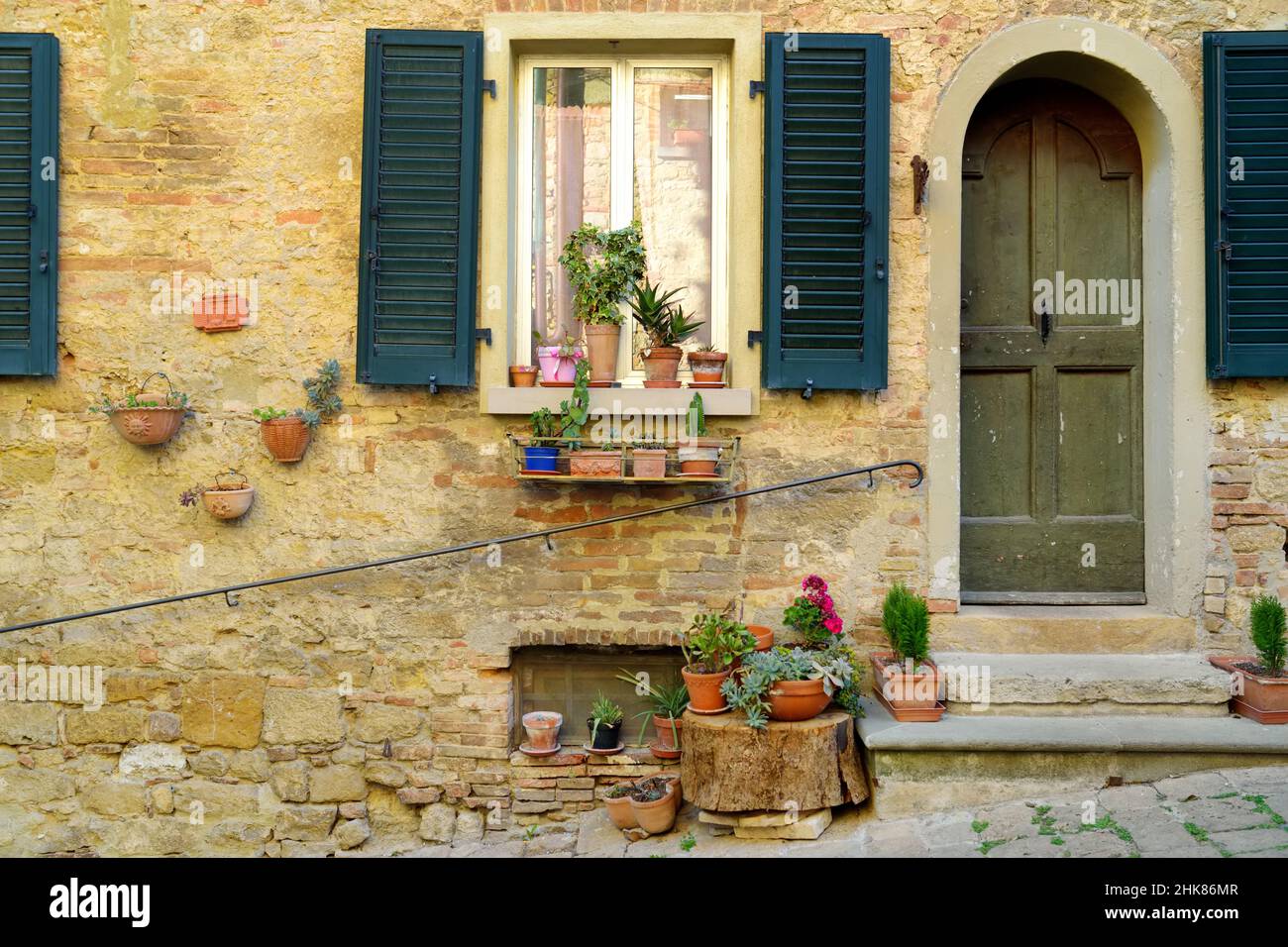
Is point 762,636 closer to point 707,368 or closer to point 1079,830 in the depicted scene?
point 707,368

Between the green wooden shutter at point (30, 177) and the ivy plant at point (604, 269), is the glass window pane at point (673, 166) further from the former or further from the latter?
the green wooden shutter at point (30, 177)

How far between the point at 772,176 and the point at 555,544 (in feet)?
6.25

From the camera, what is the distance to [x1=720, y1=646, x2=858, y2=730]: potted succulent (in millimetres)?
4516

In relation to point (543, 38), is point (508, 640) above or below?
below

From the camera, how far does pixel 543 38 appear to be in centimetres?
506

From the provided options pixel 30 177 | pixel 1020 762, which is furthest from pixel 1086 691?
pixel 30 177

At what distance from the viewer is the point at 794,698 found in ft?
14.8

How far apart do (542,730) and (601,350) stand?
1747 millimetres

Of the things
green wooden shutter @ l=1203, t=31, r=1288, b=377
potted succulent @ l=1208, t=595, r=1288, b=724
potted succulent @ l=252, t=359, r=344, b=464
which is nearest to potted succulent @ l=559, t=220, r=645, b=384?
potted succulent @ l=252, t=359, r=344, b=464

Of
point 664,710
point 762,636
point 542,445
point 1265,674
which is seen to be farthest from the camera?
point 664,710

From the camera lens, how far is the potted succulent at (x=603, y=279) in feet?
16.5

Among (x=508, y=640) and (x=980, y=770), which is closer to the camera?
(x=980, y=770)

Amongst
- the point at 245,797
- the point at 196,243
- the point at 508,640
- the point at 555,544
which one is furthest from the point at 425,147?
the point at 245,797

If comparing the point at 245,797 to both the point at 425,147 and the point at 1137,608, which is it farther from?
the point at 1137,608
